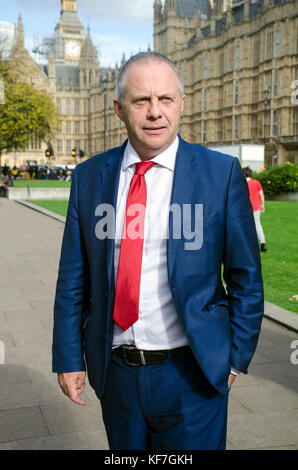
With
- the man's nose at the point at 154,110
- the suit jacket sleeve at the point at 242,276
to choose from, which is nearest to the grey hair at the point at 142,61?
the man's nose at the point at 154,110

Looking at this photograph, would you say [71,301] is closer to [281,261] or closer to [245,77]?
[281,261]

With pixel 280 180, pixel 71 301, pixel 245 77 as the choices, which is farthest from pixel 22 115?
pixel 245 77

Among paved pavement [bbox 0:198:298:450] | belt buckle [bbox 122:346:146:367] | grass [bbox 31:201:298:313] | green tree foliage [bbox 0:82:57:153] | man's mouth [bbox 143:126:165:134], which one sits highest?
green tree foliage [bbox 0:82:57:153]

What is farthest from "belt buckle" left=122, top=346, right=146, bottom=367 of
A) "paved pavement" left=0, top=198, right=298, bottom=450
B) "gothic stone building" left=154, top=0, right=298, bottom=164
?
"gothic stone building" left=154, top=0, right=298, bottom=164

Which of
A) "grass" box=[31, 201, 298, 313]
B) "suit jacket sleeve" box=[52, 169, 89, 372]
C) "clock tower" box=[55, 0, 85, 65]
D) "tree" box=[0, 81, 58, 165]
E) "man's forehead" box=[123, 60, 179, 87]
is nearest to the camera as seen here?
"man's forehead" box=[123, 60, 179, 87]

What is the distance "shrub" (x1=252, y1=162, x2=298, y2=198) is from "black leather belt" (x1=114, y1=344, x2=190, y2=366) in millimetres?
24132

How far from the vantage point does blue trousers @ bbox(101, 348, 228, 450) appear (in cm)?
177

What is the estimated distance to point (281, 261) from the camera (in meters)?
8.91

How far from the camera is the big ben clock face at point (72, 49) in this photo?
126531mm

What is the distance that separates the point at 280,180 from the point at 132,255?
2443 cm

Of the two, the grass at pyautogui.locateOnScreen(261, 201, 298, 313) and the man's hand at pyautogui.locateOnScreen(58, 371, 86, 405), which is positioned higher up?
the man's hand at pyautogui.locateOnScreen(58, 371, 86, 405)

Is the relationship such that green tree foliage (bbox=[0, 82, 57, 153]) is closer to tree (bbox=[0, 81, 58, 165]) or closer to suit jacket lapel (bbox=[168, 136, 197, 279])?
tree (bbox=[0, 81, 58, 165])

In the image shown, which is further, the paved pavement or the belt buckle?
the paved pavement

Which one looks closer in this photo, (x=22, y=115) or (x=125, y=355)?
(x=125, y=355)
